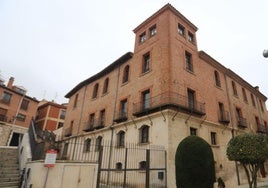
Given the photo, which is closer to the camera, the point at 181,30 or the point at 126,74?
the point at 181,30

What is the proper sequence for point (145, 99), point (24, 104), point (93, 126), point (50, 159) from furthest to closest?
1. point (24, 104)
2. point (93, 126)
3. point (145, 99)
4. point (50, 159)

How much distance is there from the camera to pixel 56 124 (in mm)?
36312

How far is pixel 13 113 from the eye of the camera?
3066cm

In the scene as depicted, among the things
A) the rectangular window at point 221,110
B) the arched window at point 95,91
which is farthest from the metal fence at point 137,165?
the rectangular window at point 221,110

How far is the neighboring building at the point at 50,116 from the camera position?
35.3m

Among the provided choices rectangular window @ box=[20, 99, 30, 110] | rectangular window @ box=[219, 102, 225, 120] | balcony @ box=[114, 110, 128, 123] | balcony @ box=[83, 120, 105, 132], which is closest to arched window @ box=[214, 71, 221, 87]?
rectangular window @ box=[219, 102, 225, 120]

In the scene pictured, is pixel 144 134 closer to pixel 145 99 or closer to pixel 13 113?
pixel 145 99

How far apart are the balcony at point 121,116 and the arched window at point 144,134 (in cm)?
211

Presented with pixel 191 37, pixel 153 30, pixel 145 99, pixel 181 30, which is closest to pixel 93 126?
pixel 145 99

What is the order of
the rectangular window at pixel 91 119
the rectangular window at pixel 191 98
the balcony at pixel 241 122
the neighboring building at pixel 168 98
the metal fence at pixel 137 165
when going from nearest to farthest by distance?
the metal fence at pixel 137 165 < the neighboring building at pixel 168 98 < the rectangular window at pixel 191 98 < the balcony at pixel 241 122 < the rectangular window at pixel 91 119

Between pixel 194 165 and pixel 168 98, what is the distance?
505cm

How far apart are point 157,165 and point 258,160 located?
547 cm

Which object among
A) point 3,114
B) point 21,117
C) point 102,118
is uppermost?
point 21,117

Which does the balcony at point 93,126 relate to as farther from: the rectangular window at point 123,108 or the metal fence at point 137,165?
the metal fence at point 137,165
